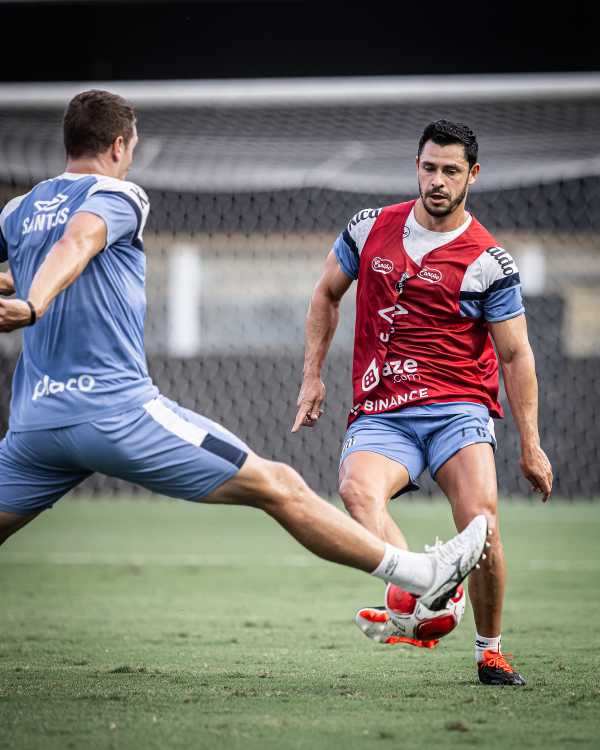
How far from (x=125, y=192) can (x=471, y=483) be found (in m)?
1.89

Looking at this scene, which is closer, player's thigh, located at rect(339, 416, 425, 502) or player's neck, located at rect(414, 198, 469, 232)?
player's thigh, located at rect(339, 416, 425, 502)

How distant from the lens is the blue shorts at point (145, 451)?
4043mm

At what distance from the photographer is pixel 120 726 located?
3.92 meters

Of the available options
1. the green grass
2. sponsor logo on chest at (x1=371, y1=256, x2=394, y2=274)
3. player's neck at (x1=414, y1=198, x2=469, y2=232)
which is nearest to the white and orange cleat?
the green grass

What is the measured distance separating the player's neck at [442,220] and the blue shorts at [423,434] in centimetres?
81

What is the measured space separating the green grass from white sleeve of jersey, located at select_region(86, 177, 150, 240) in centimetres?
179

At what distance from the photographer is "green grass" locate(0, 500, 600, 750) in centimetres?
389

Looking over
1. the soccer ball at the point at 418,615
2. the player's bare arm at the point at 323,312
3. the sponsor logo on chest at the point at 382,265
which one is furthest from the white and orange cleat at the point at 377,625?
the sponsor logo on chest at the point at 382,265

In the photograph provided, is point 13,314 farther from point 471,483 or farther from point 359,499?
point 471,483

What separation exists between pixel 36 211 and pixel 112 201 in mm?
312

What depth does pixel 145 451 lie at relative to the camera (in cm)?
407

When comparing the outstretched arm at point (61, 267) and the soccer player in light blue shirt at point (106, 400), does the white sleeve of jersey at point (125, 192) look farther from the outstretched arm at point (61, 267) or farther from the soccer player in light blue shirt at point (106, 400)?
the outstretched arm at point (61, 267)

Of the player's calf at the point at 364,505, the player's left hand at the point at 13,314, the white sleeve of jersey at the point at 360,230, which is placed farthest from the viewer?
the white sleeve of jersey at the point at 360,230

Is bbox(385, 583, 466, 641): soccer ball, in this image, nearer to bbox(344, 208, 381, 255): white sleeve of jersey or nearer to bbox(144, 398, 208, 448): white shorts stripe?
bbox(144, 398, 208, 448): white shorts stripe
